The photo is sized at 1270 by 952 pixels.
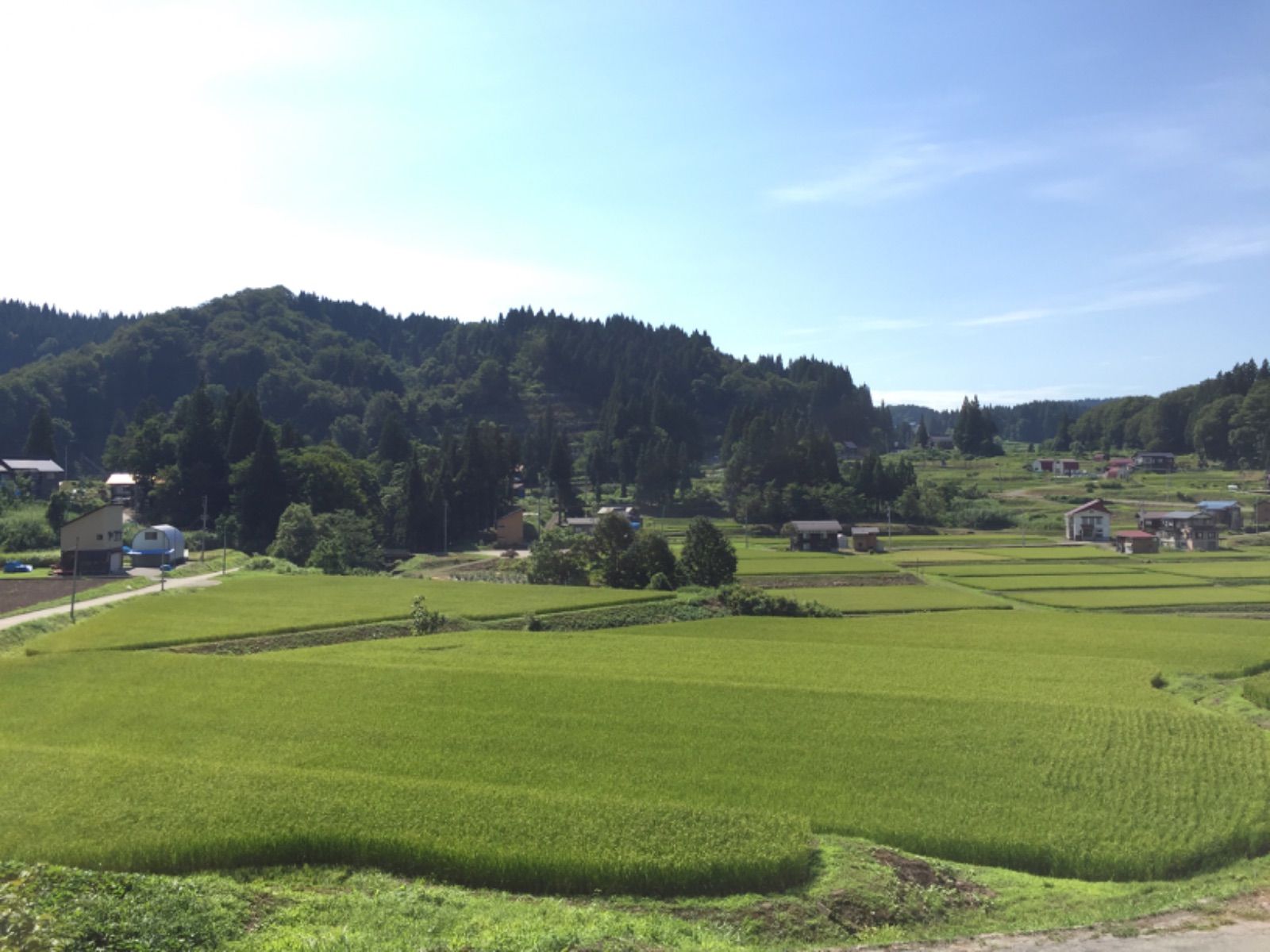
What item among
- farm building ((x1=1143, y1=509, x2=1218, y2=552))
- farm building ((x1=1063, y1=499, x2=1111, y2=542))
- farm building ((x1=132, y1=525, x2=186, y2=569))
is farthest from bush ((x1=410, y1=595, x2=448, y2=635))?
farm building ((x1=1063, y1=499, x2=1111, y2=542))

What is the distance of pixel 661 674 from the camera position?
84.1 feet

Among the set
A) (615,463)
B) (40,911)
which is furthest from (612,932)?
(615,463)

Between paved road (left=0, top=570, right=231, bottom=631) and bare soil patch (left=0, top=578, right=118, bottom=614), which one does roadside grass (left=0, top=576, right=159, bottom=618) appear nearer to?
bare soil patch (left=0, top=578, right=118, bottom=614)

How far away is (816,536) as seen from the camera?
241 feet

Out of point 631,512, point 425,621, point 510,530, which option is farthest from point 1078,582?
point 510,530

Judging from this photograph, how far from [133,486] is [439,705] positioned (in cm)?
7435

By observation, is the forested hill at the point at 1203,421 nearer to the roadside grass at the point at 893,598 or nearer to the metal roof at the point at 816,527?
the metal roof at the point at 816,527

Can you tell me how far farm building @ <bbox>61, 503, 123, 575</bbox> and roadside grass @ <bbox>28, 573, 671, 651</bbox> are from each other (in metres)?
8.02

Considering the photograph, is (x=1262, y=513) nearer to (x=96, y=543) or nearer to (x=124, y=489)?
(x=96, y=543)

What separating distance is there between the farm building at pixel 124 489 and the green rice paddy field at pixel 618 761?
59.6 m

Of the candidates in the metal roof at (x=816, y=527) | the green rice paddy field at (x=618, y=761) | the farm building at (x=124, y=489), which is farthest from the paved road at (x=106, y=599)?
the metal roof at (x=816, y=527)

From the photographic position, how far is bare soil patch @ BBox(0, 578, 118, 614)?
3853cm

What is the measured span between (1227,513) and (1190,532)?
14.5 metres

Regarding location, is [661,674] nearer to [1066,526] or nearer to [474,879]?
[474,879]
